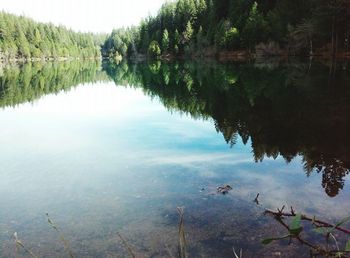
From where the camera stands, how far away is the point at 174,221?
6598 mm

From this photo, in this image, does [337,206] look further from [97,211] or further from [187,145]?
[187,145]

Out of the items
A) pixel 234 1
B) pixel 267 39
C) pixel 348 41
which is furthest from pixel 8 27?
pixel 348 41

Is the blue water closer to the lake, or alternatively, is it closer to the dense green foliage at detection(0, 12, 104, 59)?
the lake

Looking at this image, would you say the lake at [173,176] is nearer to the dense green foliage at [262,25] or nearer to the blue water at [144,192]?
the blue water at [144,192]

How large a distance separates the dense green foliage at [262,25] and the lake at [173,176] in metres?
37.4

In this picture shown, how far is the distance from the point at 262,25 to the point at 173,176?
6432 centimetres

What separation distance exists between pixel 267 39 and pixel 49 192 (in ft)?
216

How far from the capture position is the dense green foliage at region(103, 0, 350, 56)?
5228 centimetres

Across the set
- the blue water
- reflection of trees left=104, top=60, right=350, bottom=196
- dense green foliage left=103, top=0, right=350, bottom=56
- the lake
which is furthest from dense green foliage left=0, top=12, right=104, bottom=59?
the blue water

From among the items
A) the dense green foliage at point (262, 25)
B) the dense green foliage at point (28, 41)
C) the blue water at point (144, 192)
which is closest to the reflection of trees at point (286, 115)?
the blue water at point (144, 192)

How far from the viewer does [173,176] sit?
9258 millimetres

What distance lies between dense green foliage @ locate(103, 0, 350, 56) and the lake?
37377 mm

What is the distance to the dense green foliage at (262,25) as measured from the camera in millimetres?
52281

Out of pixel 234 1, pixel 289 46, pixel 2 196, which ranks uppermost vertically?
pixel 234 1
